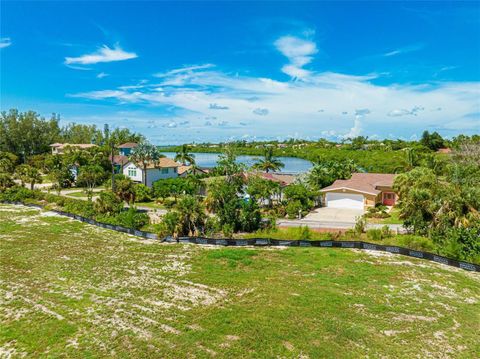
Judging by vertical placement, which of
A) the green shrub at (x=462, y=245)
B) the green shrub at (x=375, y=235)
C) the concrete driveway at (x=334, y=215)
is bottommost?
the concrete driveway at (x=334, y=215)

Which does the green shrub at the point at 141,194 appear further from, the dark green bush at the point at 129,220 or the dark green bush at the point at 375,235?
the dark green bush at the point at 375,235

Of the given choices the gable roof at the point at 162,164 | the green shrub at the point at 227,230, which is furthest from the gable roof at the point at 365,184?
the gable roof at the point at 162,164

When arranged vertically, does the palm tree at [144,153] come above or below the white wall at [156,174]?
above

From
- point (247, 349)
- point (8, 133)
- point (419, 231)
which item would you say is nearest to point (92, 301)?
point (247, 349)

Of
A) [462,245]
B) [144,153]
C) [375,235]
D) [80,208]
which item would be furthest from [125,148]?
[462,245]

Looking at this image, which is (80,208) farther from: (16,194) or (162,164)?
(162,164)

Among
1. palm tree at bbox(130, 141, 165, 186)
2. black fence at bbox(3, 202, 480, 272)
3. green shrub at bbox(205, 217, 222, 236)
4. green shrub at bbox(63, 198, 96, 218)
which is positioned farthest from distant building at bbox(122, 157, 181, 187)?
black fence at bbox(3, 202, 480, 272)

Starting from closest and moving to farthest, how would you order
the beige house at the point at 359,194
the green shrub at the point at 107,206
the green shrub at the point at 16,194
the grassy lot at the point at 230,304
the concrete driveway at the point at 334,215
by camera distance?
the grassy lot at the point at 230,304
the green shrub at the point at 107,206
the concrete driveway at the point at 334,215
the beige house at the point at 359,194
the green shrub at the point at 16,194

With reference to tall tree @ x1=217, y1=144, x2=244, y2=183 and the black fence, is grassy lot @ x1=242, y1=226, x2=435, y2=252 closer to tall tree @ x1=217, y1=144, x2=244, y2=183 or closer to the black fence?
the black fence
